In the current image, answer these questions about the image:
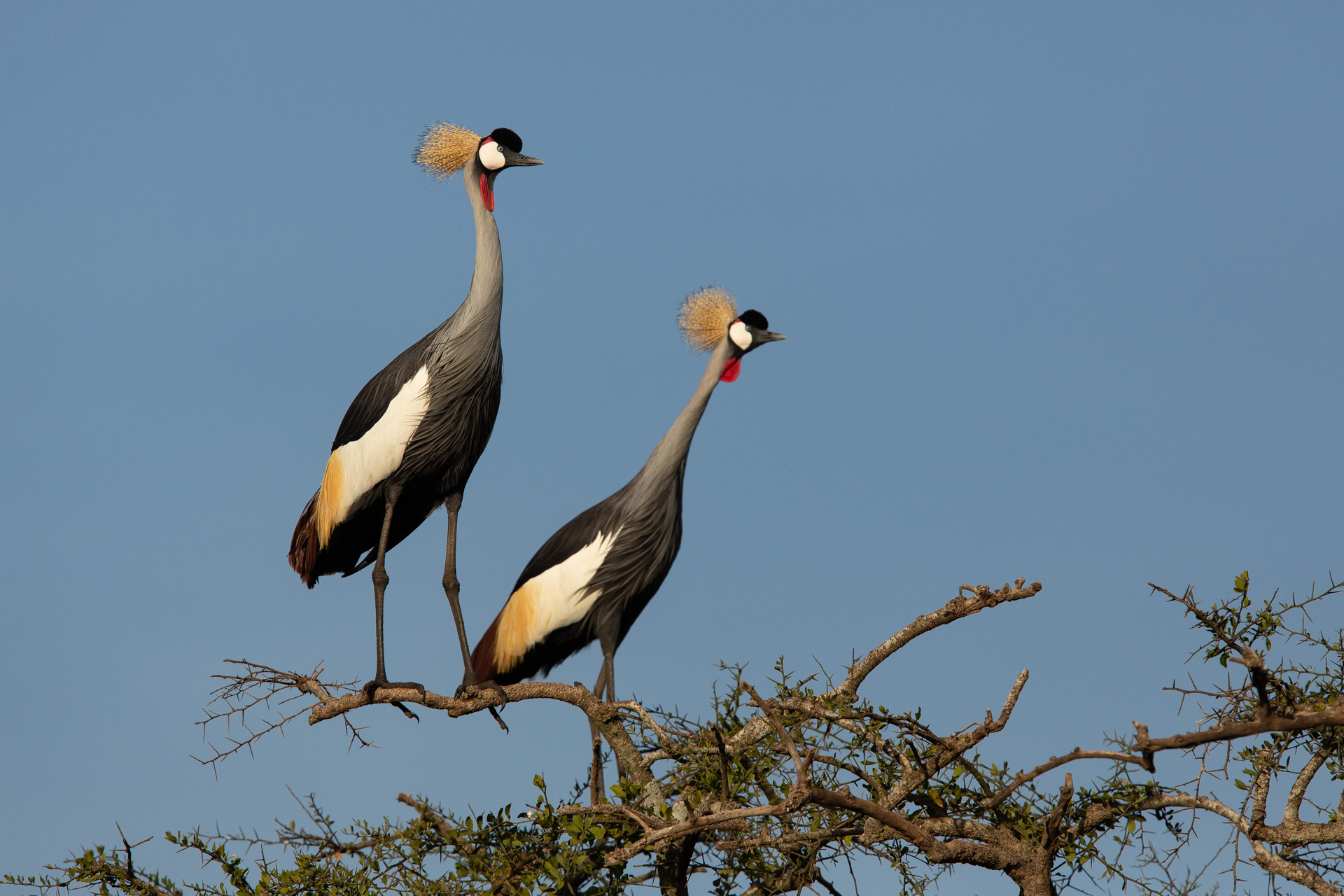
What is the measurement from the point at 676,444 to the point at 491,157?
2.00m

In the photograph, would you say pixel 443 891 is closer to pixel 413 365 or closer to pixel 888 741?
pixel 888 741

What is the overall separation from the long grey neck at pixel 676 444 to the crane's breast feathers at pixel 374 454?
121cm

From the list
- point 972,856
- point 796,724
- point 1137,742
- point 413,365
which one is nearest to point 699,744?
point 796,724

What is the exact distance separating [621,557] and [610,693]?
2.28 ft

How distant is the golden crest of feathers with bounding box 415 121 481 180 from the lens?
7.30 m

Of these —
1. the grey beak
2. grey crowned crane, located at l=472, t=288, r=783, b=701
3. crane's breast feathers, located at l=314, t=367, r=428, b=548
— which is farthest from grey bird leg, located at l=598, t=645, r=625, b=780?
the grey beak

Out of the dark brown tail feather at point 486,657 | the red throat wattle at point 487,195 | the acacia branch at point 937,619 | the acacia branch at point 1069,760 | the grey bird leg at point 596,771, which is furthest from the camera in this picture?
the red throat wattle at point 487,195

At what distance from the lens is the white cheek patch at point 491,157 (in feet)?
22.9

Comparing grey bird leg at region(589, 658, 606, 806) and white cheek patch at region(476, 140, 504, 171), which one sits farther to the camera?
white cheek patch at region(476, 140, 504, 171)

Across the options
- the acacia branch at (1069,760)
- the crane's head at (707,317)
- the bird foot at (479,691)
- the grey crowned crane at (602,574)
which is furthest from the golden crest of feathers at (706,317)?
the acacia branch at (1069,760)

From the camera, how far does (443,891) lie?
4.73 m

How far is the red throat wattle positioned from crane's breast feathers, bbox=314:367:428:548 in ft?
3.67

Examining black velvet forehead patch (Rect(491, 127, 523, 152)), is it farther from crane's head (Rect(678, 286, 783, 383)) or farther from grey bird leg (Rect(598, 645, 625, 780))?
grey bird leg (Rect(598, 645, 625, 780))

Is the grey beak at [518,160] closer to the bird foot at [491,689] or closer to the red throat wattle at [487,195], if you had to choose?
the red throat wattle at [487,195]
